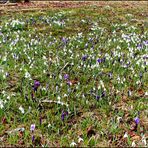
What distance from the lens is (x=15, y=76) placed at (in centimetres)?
762

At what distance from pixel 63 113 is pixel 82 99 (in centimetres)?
82

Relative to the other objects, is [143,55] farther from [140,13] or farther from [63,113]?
[140,13]

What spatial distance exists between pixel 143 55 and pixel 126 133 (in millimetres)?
4745

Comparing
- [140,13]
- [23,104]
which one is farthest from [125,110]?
[140,13]

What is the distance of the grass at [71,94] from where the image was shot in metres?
5.32

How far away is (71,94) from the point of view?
21.9 ft

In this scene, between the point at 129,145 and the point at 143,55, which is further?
the point at 143,55

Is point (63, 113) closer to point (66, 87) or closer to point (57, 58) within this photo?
point (66, 87)

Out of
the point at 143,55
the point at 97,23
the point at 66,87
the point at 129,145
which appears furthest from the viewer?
the point at 97,23

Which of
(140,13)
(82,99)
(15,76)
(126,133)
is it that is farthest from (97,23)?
(126,133)

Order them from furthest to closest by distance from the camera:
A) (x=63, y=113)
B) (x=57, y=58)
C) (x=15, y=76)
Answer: (x=57, y=58), (x=15, y=76), (x=63, y=113)

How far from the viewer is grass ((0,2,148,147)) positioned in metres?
5.32

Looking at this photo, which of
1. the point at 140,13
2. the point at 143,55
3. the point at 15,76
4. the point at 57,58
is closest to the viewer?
the point at 15,76

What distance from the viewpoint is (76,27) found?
14984 millimetres
